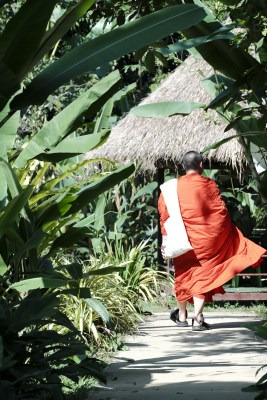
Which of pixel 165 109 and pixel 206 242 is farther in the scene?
pixel 206 242

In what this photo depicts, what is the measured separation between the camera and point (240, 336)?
1024 centimetres

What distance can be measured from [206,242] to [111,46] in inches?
244

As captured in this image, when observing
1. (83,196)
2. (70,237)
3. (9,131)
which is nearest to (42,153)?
(9,131)

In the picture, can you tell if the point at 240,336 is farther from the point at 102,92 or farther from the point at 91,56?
the point at 91,56

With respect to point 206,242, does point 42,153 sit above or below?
above

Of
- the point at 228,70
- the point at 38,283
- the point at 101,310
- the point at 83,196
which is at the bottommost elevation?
the point at 101,310

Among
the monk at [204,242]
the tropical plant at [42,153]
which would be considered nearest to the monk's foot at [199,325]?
the monk at [204,242]

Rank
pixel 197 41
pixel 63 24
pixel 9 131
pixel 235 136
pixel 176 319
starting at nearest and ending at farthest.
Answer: pixel 63 24 < pixel 197 41 < pixel 235 136 < pixel 9 131 < pixel 176 319

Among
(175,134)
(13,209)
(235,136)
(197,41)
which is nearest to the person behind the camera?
(197,41)

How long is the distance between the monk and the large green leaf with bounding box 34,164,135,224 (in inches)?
186

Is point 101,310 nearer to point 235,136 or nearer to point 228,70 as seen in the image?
point 235,136

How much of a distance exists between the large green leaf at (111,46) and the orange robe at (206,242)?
6027 millimetres

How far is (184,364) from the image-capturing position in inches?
322

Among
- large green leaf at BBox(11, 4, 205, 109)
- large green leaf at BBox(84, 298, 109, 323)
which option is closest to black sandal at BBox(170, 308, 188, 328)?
large green leaf at BBox(84, 298, 109, 323)
